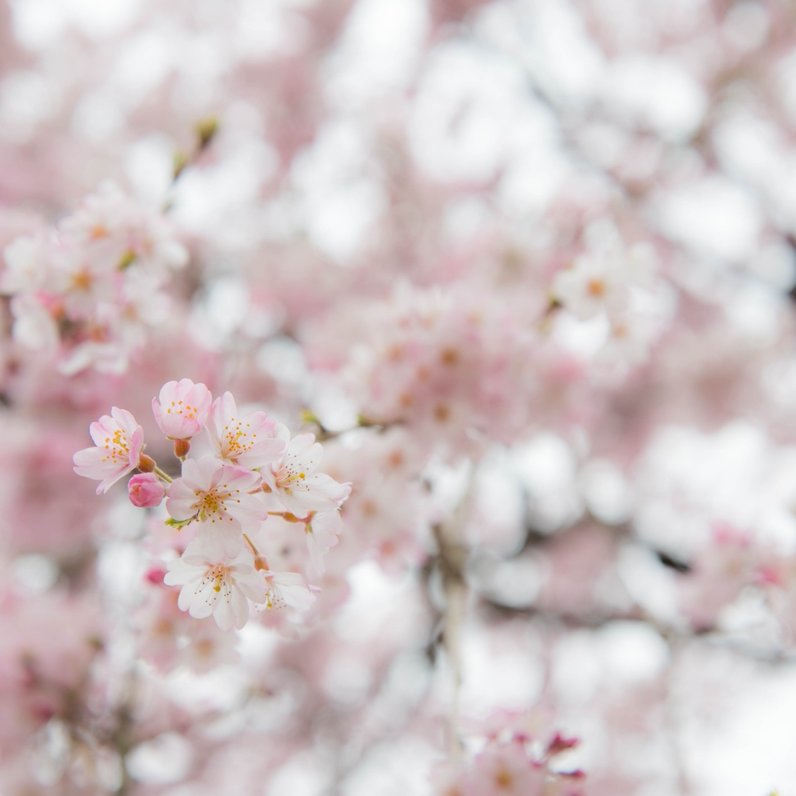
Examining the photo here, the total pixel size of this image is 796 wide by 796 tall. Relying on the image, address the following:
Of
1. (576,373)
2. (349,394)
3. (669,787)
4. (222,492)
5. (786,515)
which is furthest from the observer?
(669,787)

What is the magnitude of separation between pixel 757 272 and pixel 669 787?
308 centimetres

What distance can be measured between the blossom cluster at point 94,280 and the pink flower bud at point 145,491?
86 centimetres

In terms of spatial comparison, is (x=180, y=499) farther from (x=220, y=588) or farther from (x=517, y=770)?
(x=517, y=770)

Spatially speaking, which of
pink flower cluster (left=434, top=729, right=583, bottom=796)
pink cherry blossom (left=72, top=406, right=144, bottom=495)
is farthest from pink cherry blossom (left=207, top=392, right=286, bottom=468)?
pink flower cluster (left=434, top=729, right=583, bottom=796)

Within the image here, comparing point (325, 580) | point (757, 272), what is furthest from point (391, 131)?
point (325, 580)

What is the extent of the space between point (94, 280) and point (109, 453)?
0.85 metres

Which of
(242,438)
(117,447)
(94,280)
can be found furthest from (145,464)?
(94,280)

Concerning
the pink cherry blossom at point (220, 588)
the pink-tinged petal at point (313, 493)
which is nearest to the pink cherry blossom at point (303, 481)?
the pink-tinged petal at point (313, 493)

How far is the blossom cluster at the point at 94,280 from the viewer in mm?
1824

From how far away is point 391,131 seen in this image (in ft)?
17.1

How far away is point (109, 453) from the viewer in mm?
1112

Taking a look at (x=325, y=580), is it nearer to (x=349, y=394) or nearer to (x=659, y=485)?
(x=349, y=394)

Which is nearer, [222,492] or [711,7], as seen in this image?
[222,492]

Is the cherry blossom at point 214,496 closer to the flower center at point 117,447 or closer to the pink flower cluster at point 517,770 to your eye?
the flower center at point 117,447
